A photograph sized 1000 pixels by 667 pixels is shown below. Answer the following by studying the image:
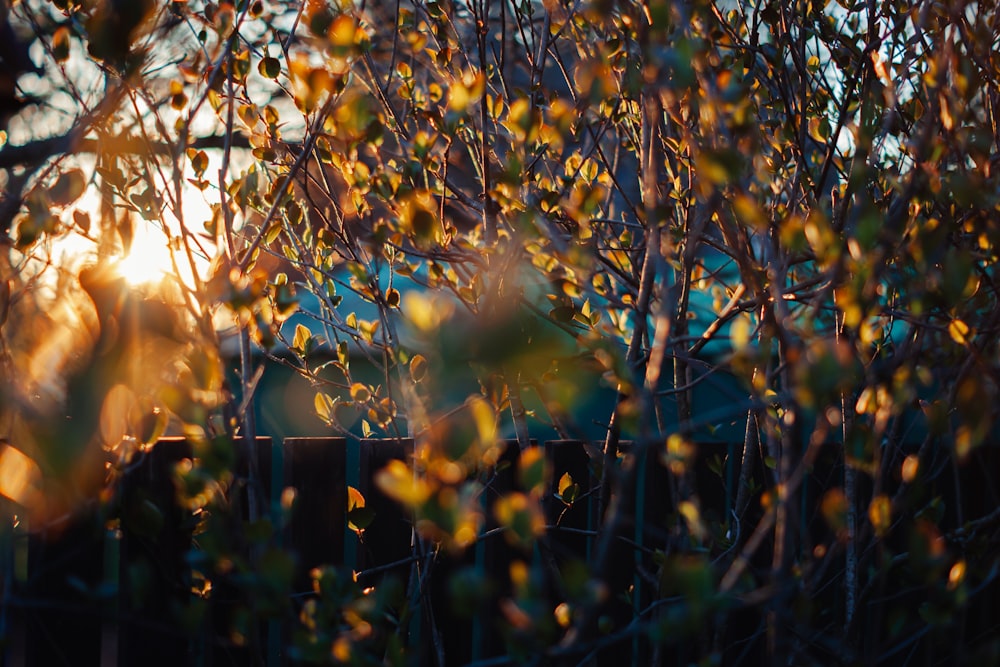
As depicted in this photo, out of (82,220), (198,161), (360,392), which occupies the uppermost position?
(198,161)

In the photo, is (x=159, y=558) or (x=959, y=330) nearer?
(x=959, y=330)

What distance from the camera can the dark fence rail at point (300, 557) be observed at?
5.65 ft

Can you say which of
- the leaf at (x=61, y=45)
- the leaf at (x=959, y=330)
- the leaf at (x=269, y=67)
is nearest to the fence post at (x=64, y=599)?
the leaf at (x=61, y=45)

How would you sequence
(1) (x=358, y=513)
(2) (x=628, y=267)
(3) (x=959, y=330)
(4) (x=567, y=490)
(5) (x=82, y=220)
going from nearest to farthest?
(3) (x=959, y=330) → (5) (x=82, y=220) → (1) (x=358, y=513) → (4) (x=567, y=490) → (2) (x=628, y=267)

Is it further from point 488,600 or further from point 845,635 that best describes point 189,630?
point 845,635

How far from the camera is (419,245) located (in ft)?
5.31

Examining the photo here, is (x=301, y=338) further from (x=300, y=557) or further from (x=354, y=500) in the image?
(x=300, y=557)

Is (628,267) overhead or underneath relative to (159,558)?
overhead

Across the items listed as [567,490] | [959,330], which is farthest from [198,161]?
[959,330]

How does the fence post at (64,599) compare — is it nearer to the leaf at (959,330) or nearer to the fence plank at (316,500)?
the fence plank at (316,500)

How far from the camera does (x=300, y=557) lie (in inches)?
79.3

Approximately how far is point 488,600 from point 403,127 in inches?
48.5

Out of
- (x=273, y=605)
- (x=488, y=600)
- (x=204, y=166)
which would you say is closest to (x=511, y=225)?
(x=204, y=166)

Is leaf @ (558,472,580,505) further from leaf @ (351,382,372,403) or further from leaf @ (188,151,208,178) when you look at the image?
leaf @ (188,151,208,178)
